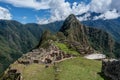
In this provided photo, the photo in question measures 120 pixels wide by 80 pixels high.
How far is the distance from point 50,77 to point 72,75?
374cm

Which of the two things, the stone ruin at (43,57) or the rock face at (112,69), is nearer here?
the rock face at (112,69)

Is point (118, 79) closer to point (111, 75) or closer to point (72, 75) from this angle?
point (111, 75)

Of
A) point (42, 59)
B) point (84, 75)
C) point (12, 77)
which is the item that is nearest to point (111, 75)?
point (84, 75)

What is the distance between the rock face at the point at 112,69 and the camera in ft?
138

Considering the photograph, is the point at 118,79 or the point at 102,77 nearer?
the point at 118,79

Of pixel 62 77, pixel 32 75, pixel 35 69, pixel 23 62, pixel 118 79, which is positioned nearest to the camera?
pixel 118 79

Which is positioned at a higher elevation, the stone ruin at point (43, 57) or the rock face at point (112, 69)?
the rock face at point (112, 69)

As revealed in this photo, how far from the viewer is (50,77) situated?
45906 millimetres

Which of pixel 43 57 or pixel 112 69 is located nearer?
pixel 112 69

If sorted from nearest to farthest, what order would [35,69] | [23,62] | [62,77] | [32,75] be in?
[62,77]
[32,75]
[35,69]
[23,62]

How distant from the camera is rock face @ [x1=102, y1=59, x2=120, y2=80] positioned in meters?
42.2

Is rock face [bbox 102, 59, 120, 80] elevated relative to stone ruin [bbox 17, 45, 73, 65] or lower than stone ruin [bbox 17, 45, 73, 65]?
elevated

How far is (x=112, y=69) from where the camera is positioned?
44781 mm

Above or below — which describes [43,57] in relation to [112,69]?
below
